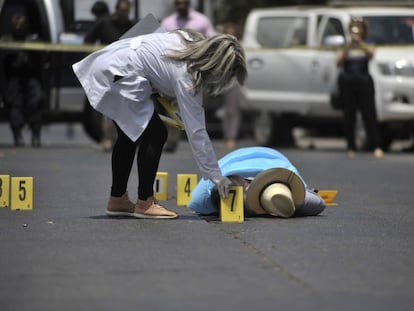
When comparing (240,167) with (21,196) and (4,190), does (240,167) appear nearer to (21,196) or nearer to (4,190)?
(21,196)

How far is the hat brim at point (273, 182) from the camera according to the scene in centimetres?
1009

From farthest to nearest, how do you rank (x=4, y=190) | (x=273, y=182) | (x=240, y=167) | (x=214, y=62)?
(x=4, y=190) → (x=240, y=167) → (x=273, y=182) → (x=214, y=62)

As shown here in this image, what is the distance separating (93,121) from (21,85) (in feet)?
4.48

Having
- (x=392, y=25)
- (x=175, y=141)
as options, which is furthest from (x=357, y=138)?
(x=175, y=141)

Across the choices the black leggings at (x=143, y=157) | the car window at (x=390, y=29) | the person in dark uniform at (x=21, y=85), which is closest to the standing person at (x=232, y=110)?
the car window at (x=390, y=29)

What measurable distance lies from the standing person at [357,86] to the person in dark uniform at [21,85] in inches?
161

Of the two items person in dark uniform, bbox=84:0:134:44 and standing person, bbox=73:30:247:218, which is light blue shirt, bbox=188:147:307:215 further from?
person in dark uniform, bbox=84:0:134:44

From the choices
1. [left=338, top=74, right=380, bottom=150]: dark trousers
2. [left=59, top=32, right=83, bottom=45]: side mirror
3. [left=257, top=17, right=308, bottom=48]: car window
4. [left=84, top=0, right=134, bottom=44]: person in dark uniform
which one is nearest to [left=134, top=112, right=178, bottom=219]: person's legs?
[left=84, top=0, right=134, bottom=44]: person in dark uniform

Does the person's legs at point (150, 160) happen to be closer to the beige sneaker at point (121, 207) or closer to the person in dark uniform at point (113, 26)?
the beige sneaker at point (121, 207)

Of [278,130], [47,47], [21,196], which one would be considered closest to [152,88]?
[21,196]

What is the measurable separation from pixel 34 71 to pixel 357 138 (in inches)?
182

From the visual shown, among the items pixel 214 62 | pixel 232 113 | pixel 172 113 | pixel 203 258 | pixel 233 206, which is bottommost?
pixel 232 113

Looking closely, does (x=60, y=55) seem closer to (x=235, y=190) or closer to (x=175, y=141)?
(x=175, y=141)

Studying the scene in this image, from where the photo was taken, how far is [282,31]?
21797 mm
